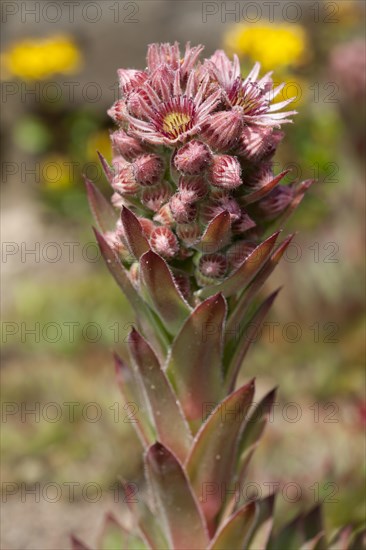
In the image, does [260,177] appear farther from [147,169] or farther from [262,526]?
[262,526]

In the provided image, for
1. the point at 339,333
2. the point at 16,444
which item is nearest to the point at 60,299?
the point at 16,444

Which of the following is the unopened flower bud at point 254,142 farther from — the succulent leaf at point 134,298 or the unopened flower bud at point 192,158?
the succulent leaf at point 134,298

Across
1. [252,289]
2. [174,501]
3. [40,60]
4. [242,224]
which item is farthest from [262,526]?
[40,60]

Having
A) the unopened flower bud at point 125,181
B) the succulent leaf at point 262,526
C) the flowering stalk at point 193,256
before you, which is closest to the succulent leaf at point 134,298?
the flowering stalk at point 193,256

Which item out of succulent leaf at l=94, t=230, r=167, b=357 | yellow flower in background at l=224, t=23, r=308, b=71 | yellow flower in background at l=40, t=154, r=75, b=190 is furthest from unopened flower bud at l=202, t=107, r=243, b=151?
yellow flower in background at l=40, t=154, r=75, b=190

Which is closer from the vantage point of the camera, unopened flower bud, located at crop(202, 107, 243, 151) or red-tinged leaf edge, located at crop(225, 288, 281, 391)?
unopened flower bud, located at crop(202, 107, 243, 151)

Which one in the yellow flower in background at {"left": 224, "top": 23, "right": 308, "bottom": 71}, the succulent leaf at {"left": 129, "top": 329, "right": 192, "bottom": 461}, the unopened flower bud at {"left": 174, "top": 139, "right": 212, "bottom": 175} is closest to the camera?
the unopened flower bud at {"left": 174, "top": 139, "right": 212, "bottom": 175}

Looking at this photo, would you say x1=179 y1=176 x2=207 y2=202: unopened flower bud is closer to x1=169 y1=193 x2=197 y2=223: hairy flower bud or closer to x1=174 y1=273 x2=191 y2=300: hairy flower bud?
x1=169 y1=193 x2=197 y2=223: hairy flower bud
